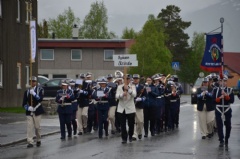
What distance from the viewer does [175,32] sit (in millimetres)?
110812

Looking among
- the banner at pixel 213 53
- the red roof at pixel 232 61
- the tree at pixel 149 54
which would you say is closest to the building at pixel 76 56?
the tree at pixel 149 54

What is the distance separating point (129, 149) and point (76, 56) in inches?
2011

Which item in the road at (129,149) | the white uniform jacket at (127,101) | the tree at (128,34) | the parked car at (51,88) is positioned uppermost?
the tree at (128,34)

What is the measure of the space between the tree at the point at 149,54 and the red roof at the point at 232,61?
191 feet

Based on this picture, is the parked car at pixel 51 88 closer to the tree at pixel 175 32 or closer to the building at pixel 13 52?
the building at pixel 13 52

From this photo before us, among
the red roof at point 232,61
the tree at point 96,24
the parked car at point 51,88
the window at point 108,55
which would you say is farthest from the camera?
the red roof at point 232,61

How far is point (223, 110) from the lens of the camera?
1856 cm

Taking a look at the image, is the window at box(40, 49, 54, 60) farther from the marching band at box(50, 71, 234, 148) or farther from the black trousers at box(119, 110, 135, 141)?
the black trousers at box(119, 110, 135, 141)

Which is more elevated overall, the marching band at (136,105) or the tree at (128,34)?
the tree at (128,34)

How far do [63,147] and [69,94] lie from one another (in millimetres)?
3144

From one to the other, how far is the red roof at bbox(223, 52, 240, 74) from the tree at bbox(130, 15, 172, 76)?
191ft

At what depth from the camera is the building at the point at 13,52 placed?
36.1 meters

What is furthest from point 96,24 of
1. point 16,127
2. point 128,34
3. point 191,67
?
point 16,127

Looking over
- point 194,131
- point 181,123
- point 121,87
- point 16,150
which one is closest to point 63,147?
point 16,150
